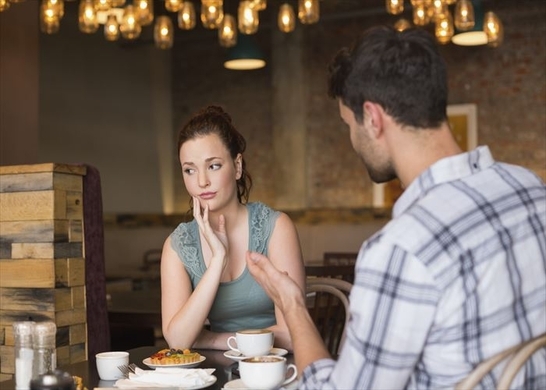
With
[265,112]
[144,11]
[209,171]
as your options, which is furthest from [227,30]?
[265,112]

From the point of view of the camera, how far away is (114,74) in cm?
1047

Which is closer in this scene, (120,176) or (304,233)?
(304,233)

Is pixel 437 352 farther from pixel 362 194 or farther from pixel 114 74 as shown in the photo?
pixel 114 74

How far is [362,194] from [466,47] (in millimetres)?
Result: 1922

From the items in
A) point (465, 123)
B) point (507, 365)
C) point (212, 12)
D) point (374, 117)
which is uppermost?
point (212, 12)

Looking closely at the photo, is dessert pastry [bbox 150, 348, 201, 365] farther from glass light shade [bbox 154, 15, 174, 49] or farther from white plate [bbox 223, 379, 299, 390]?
glass light shade [bbox 154, 15, 174, 49]

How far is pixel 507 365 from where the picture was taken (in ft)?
4.79

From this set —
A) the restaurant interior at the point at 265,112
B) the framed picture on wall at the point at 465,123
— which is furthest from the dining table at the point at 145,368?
the framed picture on wall at the point at 465,123

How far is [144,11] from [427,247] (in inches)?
187

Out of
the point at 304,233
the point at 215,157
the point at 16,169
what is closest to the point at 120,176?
the point at 304,233

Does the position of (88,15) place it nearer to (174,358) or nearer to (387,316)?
(174,358)

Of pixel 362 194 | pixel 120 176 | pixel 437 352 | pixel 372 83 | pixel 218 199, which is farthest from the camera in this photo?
pixel 120 176

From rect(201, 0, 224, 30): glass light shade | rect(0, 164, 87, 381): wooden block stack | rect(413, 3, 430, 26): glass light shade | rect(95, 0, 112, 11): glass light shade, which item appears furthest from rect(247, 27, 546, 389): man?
rect(413, 3, 430, 26): glass light shade

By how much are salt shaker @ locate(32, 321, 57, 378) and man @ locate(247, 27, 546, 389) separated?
52 cm
